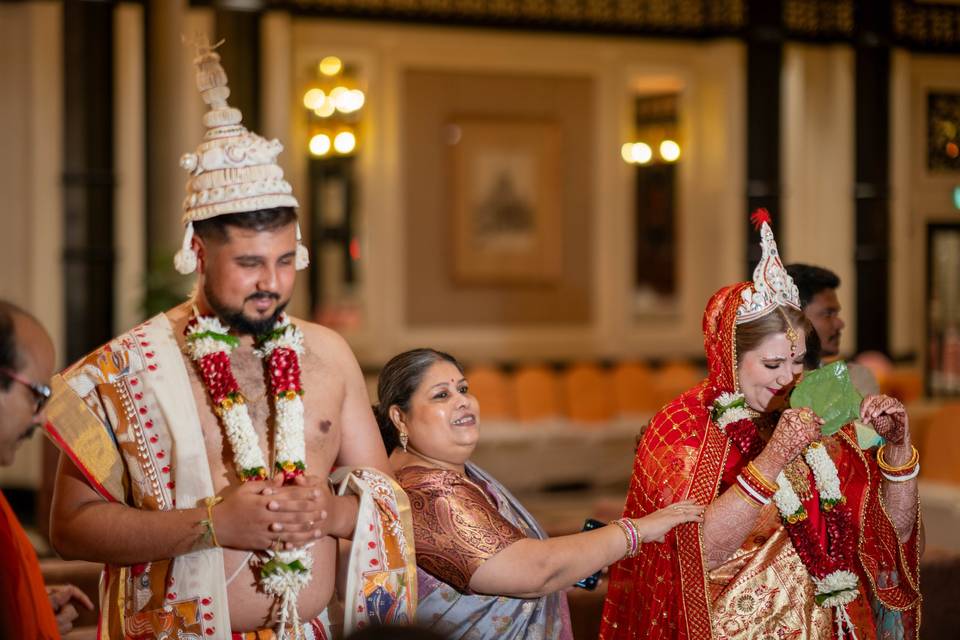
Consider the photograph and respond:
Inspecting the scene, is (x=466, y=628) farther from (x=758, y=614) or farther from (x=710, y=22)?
(x=710, y=22)

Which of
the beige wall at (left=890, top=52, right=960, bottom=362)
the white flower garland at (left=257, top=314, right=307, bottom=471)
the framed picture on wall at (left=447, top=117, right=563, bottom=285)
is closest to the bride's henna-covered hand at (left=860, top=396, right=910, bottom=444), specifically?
the white flower garland at (left=257, top=314, right=307, bottom=471)

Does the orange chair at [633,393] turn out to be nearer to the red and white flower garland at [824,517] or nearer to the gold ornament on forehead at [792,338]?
the red and white flower garland at [824,517]

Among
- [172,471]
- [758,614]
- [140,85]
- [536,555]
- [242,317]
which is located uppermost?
[140,85]

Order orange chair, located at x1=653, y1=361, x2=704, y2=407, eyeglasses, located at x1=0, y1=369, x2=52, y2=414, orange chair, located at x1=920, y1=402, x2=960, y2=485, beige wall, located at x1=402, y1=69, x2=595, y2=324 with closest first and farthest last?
eyeglasses, located at x1=0, y1=369, x2=52, y2=414 → orange chair, located at x1=920, y1=402, x2=960, y2=485 → orange chair, located at x1=653, y1=361, x2=704, y2=407 → beige wall, located at x1=402, y1=69, x2=595, y2=324

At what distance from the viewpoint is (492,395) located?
9703 millimetres

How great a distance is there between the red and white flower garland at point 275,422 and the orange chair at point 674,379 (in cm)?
762

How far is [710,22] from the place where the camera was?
11023mm

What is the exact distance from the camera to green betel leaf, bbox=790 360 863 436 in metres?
2.72

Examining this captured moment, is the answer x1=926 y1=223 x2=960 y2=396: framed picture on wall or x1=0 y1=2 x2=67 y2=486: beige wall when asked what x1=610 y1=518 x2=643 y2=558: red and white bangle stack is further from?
x1=926 y1=223 x2=960 y2=396: framed picture on wall

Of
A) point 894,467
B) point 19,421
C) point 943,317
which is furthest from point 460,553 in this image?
point 943,317

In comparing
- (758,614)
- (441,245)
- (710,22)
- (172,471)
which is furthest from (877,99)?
(172,471)

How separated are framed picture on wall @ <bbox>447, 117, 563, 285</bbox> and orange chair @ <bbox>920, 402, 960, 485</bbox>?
15.2ft

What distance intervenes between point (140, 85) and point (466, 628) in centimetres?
701

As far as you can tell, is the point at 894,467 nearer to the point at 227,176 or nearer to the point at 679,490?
the point at 679,490
